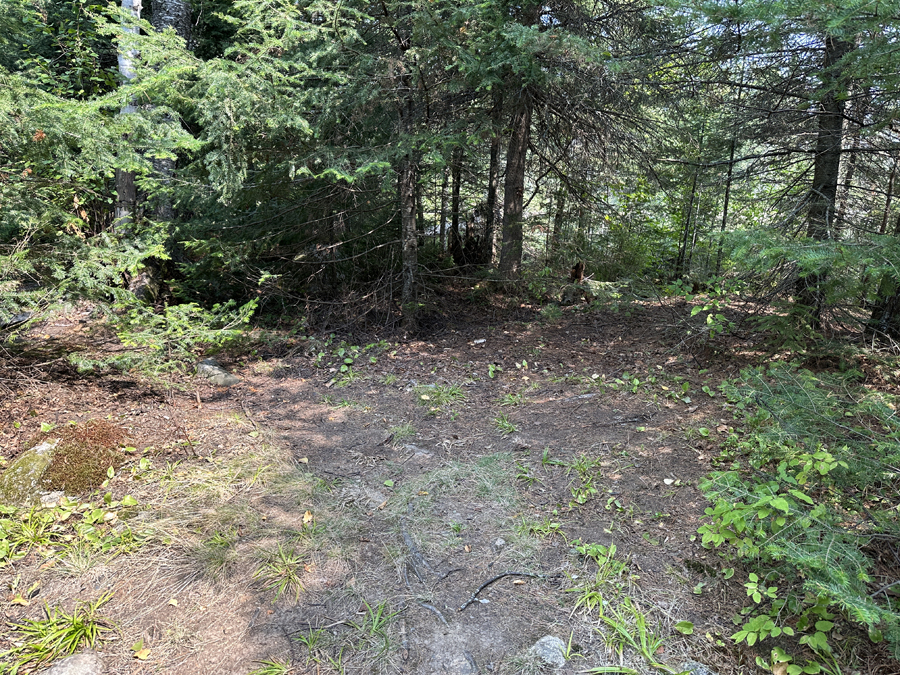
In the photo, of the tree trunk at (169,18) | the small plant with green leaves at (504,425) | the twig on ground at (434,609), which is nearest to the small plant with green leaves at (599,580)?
the twig on ground at (434,609)

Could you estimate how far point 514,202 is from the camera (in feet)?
27.3

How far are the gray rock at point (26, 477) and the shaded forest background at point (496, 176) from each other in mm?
1004

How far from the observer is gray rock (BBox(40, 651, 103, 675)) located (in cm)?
246

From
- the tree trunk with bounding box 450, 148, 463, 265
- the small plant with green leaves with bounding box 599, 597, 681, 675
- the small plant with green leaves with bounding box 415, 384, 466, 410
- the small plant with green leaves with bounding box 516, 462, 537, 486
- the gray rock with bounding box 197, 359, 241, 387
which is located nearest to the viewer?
the small plant with green leaves with bounding box 599, 597, 681, 675

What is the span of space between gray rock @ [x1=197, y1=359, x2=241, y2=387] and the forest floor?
16 centimetres

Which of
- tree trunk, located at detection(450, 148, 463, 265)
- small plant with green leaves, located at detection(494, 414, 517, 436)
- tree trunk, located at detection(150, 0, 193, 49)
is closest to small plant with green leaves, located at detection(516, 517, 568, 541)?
small plant with green leaves, located at detection(494, 414, 517, 436)

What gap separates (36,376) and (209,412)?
1.79 metres

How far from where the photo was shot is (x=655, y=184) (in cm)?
854

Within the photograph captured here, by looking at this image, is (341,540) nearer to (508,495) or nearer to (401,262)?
(508,495)

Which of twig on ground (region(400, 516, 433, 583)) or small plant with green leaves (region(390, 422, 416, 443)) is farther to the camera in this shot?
small plant with green leaves (region(390, 422, 416, 443))

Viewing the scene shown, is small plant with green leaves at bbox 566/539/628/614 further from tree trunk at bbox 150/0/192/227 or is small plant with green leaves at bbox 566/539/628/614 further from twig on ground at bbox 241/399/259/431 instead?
tree trunk at bbox 150/0/192/227

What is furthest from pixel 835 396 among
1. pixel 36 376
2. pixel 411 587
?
pixel 36 376

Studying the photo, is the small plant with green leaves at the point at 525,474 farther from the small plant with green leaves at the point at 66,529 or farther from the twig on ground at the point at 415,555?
the small plant with green leaves at the point at 66,529

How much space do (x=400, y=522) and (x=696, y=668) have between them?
2031 mm
